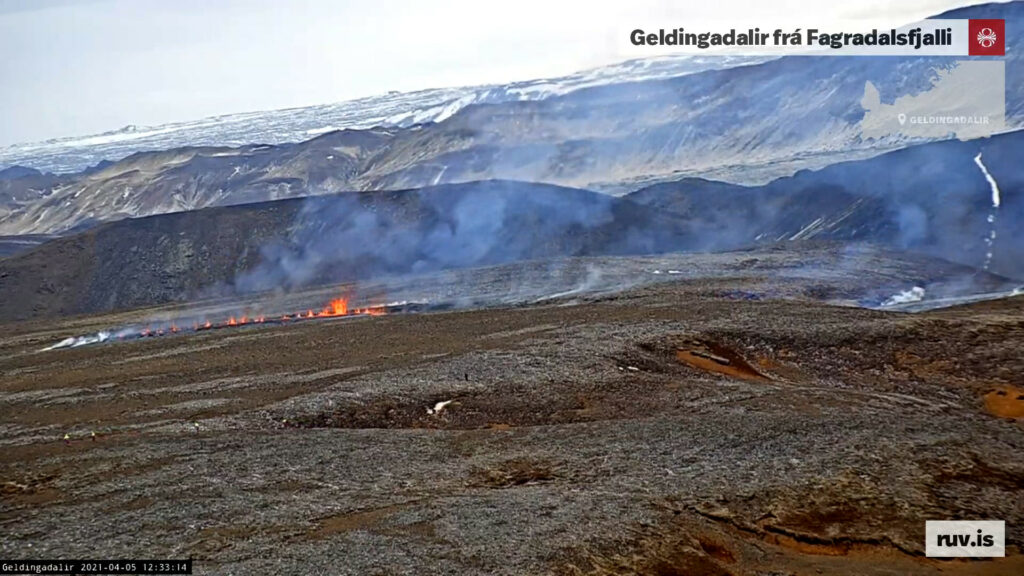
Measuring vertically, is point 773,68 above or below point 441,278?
above

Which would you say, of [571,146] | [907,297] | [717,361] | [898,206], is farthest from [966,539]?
A: [571,146]

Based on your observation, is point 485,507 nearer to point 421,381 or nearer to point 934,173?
point 421,381

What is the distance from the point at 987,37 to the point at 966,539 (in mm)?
136498

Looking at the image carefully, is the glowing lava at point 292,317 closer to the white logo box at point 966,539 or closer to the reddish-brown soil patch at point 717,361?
the reddish-brown soil patch at point 717,361

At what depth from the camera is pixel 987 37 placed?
128m

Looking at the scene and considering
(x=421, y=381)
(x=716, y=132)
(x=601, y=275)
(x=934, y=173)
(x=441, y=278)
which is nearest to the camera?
(x=421, y=381)

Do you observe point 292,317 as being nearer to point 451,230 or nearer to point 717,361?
point 717,361

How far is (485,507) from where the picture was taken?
1458 centimetres

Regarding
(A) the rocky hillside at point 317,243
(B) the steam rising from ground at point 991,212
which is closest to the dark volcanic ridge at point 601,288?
(B) the steam rising from ground at point 991,212

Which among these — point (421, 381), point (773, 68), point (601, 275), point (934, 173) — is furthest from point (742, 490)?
point (773, 68)

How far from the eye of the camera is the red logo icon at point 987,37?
116 metres

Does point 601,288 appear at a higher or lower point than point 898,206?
lower

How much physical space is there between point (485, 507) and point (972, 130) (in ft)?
354

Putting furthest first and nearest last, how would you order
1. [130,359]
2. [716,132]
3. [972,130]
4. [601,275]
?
[716,132]
[972,130]
[601,275]
[130,359]
